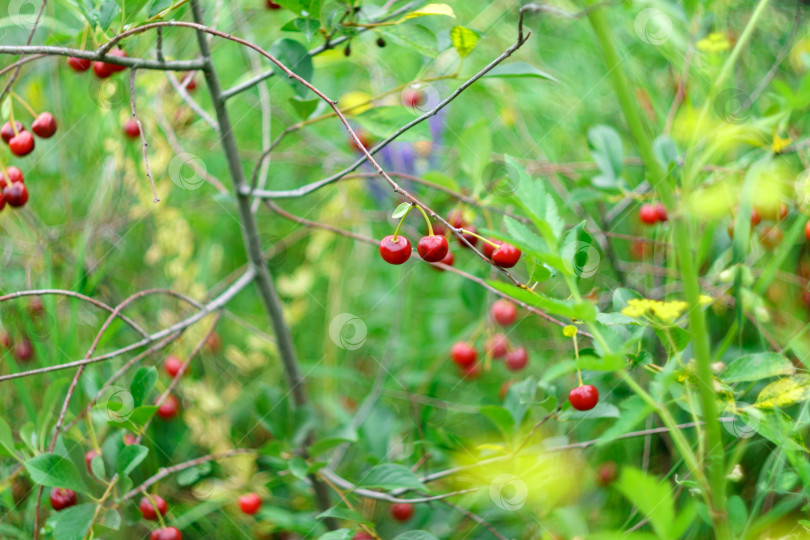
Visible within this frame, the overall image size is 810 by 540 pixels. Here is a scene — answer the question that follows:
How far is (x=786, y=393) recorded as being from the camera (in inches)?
22.8

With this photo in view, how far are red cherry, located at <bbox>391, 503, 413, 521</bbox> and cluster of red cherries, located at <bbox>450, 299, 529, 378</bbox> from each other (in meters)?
0.21

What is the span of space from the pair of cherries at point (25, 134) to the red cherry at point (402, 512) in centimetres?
63

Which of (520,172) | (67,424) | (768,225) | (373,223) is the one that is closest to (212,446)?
(67,424)

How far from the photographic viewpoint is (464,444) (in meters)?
0.74

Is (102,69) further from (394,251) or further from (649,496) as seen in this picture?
(649,496)

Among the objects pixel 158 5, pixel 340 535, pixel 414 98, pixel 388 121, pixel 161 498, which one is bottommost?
pixel 161 498

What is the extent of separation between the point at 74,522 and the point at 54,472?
53 millimetres

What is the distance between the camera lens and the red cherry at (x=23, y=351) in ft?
3.59

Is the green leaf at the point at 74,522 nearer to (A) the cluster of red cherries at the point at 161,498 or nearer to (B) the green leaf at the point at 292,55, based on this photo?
(A) the cluster of red cherries at the point at 161,498

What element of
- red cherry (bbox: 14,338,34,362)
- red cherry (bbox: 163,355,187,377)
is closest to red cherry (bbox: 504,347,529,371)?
red cherry (bbox: 163,355,187,377)

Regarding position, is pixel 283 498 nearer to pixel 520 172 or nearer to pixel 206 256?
pixel 206 256

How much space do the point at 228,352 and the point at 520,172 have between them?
3.09 ft

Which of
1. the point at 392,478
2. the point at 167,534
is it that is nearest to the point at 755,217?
the point at 392,478

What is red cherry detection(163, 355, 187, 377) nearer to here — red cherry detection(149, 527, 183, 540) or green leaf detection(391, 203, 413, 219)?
red cherry detection(149, 527, 183, 540)
